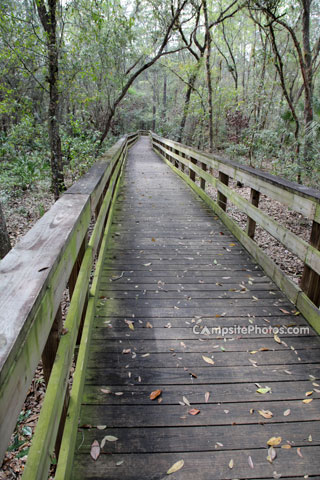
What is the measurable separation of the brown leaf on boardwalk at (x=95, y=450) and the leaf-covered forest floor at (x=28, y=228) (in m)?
1.41

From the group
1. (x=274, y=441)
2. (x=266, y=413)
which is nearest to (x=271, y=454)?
(x=274, y=441)

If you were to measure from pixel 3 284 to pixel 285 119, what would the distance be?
12.1m

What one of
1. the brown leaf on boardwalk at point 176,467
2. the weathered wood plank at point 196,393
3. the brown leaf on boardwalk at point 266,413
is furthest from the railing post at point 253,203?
the brown leaf on boardwalk at point 176,467

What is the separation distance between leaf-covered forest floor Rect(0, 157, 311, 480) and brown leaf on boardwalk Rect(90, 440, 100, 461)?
55.4 inches

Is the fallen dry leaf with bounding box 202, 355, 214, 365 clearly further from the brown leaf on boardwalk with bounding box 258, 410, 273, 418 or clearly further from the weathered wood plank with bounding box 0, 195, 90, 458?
the weathered wood plank with bounding box 0, 195, 90, 458

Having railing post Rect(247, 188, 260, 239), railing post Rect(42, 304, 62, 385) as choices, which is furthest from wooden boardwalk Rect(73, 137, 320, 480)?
railing post Rect(42, 304, 62, 385)

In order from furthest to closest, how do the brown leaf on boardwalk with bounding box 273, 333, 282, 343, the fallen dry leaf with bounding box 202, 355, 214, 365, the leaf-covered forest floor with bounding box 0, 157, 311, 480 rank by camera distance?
the leaf-covered forest floor with bounding box 0, 157, 311, 480 → the brown leaf on boardwalk with bounding box 273, 333, 282, 343 → the fallen dry leaf with bounding box 202, 355, 214, 365

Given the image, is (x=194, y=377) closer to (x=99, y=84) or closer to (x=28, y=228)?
(x=28, y=228)

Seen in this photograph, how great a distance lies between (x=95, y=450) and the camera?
188 centimetres

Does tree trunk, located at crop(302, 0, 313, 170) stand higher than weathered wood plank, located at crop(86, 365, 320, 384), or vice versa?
tree trunk, located at crop(302, 0, 313, 170)

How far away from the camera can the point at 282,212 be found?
9.97 metres

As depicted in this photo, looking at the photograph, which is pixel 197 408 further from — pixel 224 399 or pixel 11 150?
pixel 11 150

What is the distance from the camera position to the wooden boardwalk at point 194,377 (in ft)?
6.10

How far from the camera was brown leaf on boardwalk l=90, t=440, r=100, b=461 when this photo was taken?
185cm
